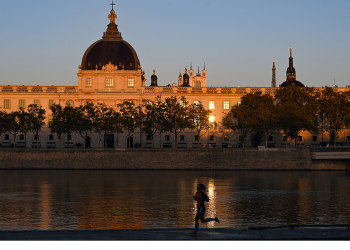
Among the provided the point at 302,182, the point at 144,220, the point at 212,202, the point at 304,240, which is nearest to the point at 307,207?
the point at 212,202

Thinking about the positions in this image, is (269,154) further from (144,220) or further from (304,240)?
(304,240)

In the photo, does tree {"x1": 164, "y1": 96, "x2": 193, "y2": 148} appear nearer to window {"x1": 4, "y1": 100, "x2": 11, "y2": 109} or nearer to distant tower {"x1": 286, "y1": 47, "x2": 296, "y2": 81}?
window {"x1": 4, "y1": 100, "x2": 11, "y2": 109}

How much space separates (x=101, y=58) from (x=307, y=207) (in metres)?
84.9

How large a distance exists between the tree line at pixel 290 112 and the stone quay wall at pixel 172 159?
1113 centimetres

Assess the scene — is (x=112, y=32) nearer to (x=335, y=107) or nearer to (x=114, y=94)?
(x=114, y=94)

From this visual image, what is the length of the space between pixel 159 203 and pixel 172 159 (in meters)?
44.9

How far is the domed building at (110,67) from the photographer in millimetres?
117500

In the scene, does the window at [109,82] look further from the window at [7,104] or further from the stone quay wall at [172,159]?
the stone quay wall at [172,159]

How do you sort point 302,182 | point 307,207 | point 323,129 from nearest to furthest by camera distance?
point 307,207 → point 302,182 → point 323,129

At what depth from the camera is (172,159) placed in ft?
286

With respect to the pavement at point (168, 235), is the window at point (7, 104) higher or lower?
higher

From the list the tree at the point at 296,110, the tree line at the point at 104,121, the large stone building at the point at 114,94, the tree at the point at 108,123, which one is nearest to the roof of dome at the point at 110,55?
the large stone building at the point at 114,94

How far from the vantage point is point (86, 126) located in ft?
321

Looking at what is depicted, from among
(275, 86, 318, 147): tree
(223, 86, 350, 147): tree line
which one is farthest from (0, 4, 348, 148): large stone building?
(275, 86, 318, 147): tree
